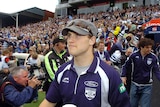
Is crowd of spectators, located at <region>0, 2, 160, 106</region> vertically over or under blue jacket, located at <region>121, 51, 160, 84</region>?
over

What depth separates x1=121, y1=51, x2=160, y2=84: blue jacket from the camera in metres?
5.16

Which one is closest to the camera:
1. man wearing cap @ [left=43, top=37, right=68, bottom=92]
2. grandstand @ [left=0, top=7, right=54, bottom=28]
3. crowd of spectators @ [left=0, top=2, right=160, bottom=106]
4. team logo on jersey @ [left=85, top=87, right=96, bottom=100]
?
team logo on jersey @ [left=85, top=87, right=96, bottom=100]

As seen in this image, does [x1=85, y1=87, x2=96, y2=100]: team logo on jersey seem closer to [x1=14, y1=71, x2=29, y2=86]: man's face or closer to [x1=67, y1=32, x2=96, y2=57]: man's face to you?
[x1=67, y1=32, x2=96, y2=57]: man's face

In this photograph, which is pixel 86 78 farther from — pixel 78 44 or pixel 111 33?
pixel 111 33

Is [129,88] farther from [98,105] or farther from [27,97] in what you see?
[98,105]

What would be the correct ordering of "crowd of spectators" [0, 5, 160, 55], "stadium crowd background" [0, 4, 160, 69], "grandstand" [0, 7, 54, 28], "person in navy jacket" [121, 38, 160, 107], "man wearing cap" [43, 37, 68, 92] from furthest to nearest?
1. "grandstand" [0, 7, 54, 28]
2. "crowd of spectators" [0, 5, 160, 55]
3. "stadium crowd background" [0, 4, 160, 69]
4. "person in navy jacket" [121, 38, 160, 107]
5. "man wearing cap" [43, 37, 68, 92]

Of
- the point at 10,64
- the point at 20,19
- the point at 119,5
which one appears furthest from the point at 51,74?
the point at 20,19

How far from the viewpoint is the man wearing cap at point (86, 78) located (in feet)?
7.62

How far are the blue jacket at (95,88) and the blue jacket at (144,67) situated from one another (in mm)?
2865

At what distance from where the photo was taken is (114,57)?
23.3ft

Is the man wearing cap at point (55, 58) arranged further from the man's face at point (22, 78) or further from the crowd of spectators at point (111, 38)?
the crowd of spectators at point (111, 38)

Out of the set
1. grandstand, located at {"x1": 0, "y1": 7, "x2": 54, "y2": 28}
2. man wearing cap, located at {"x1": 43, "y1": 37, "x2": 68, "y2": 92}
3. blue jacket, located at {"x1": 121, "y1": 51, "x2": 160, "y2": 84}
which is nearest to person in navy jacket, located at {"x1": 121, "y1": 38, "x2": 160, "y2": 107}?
blue jacket, located at {"x1": 121, "y1": 51, "x2": 160, "y2": 84}

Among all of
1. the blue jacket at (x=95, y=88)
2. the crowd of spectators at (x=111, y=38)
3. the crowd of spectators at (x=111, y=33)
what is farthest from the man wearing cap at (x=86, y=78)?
the crowd of spectators at (x=111, y=33)

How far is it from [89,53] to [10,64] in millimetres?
5896
